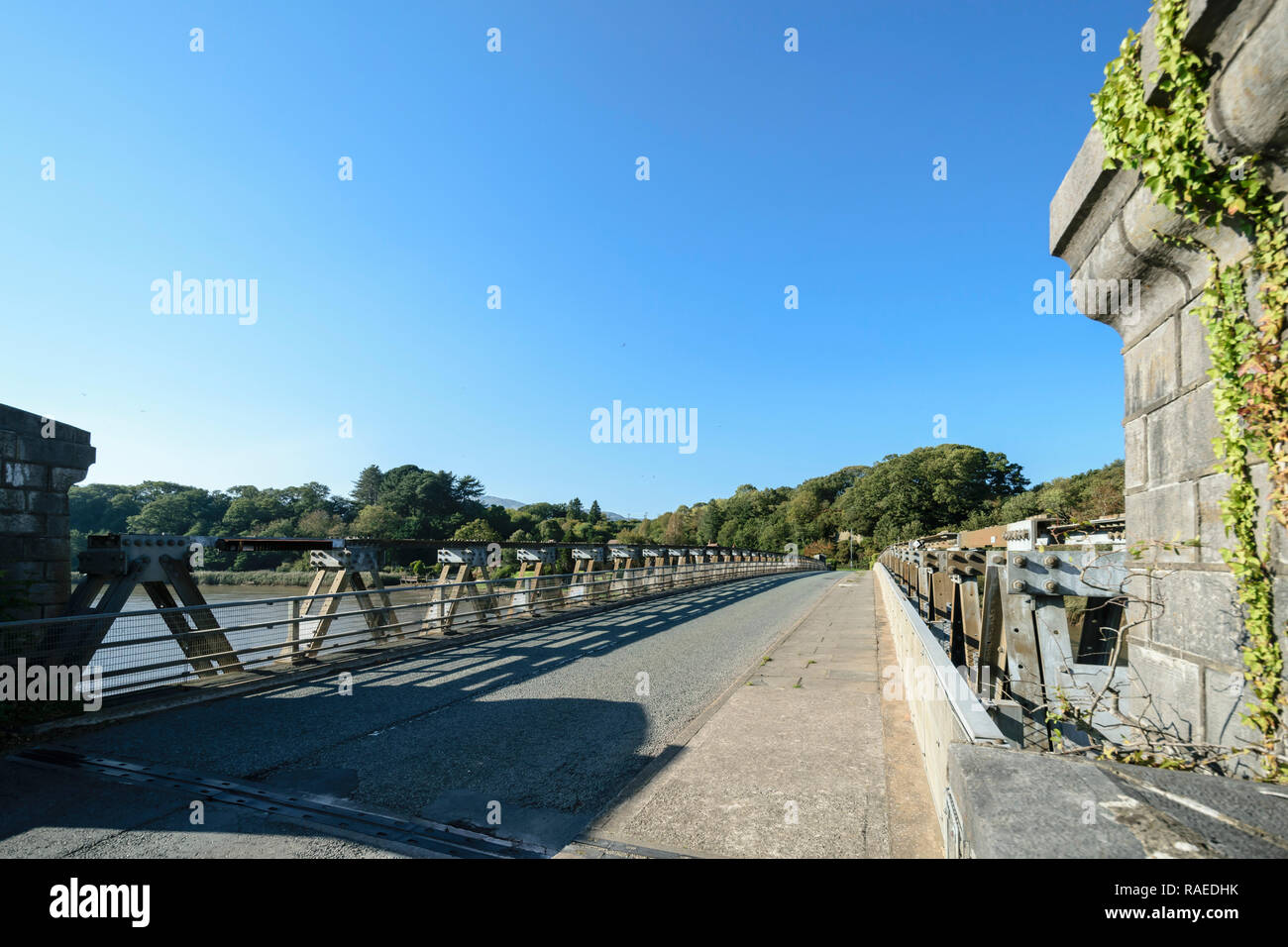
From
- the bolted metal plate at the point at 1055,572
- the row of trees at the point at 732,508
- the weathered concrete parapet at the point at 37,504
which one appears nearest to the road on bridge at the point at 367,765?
the weathered concrete parapet at the point at 37,504

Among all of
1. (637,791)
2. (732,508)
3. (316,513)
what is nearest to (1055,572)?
(637,791)

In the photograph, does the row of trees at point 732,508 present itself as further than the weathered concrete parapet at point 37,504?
Yes

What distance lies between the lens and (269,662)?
8922mm

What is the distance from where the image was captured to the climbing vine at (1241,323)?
2299 millimetres

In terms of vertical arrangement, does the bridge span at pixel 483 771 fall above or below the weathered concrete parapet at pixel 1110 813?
below

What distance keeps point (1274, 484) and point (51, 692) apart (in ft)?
28.3

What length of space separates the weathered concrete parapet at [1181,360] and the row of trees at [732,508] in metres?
31.8

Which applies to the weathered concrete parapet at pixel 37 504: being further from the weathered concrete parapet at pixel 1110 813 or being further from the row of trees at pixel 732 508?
the row of trees at pixel 732 508

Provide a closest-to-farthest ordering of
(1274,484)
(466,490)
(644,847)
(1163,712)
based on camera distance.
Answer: (1274,484) < (1163,712) < (644,847) < (466,490)

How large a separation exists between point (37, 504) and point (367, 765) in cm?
475
